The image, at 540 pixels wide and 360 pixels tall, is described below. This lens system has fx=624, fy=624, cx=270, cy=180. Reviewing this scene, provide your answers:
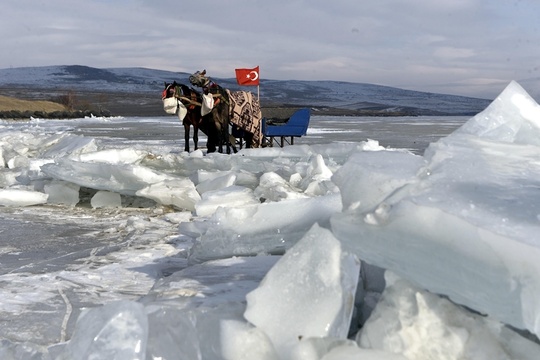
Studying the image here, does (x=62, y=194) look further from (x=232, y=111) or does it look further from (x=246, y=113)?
(x=246, y=113)

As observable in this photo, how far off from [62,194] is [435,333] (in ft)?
13.9

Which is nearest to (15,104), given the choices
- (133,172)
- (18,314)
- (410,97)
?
(133,172)

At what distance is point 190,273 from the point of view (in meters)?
2.29

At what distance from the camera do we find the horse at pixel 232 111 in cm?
864

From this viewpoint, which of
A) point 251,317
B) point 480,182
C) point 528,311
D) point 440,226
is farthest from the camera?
point 480,182

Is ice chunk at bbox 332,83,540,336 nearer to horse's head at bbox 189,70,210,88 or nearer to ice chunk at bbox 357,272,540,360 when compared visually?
ice chunk at bbox 357,272,540,360

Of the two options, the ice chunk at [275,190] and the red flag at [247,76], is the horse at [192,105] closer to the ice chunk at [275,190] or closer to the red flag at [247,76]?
the red flag at [247,76]

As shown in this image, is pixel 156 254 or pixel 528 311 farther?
pixel 156 254

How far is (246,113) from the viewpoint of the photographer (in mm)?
9125

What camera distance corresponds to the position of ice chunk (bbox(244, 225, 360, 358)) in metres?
1.49

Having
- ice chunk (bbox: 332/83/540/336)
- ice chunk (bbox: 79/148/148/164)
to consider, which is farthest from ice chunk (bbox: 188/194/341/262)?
ice chunk (bbox: 79/148/148/164)

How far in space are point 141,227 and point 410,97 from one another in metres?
130

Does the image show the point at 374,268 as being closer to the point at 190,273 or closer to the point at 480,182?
the point at 480,182

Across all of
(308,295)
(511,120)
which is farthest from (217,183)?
(308,295)
